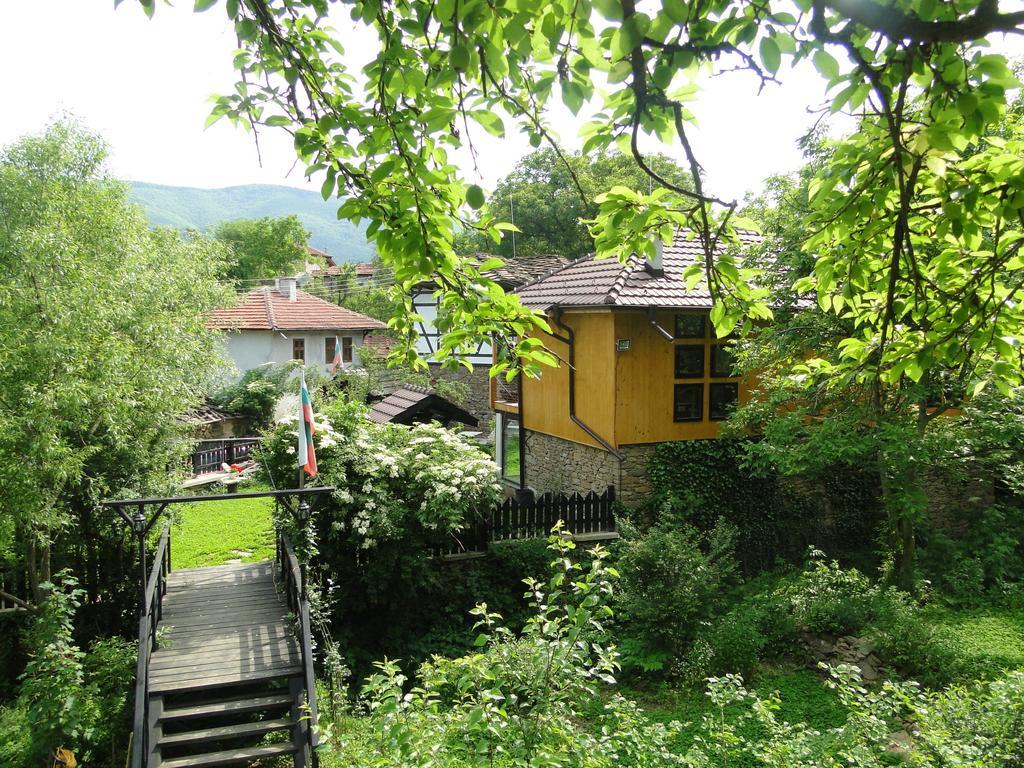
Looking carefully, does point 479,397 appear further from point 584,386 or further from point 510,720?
point 510,720

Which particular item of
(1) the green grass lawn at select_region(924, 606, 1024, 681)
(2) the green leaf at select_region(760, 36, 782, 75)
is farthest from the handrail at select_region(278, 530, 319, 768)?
(1) the green grass lawn at select_region(924, 606, 1024, 681)

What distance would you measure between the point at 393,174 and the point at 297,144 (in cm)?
44

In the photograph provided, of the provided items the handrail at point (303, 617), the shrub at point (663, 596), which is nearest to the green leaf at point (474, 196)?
the handrail at point (303, 617)

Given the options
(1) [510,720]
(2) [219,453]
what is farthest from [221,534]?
(1) [510,720]

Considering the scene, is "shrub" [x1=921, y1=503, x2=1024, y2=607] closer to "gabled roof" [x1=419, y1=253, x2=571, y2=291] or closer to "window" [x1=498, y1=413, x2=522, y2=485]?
"window" [x1=498, y1=413, x2=522, y2=485]

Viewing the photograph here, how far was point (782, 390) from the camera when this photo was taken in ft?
31.9

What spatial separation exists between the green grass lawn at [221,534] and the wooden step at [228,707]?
337 centimetres

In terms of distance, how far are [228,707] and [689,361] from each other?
341 inches

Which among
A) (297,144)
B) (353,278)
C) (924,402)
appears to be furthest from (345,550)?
(353,278)

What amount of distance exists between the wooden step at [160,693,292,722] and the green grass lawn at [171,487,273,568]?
11.0 ft

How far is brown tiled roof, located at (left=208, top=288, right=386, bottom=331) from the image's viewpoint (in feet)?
91.5

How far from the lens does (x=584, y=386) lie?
39.9ft

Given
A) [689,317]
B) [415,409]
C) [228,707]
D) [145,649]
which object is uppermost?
[689,317]

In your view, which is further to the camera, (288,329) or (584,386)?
(288,329)
